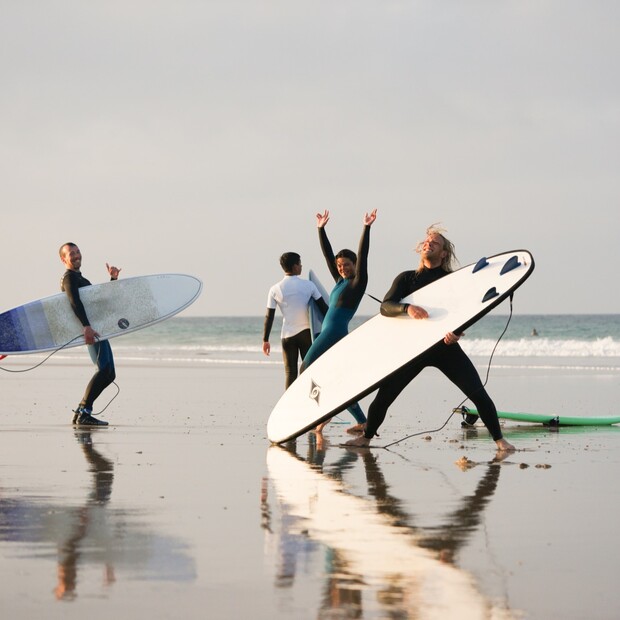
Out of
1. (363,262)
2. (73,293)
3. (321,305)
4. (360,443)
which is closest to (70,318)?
(73,293)

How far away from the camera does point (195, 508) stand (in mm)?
5355

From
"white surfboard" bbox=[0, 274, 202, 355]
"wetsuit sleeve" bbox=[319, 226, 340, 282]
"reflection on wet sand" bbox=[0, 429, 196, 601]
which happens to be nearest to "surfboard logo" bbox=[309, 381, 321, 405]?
"wetsuit sleeve" bbox=[319, 226, 340, 282]

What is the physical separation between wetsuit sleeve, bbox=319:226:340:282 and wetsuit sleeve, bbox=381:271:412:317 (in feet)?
3.80

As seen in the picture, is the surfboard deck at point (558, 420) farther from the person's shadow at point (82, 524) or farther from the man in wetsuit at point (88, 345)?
the person's shadow at point (82, 524)

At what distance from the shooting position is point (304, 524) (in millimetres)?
4906

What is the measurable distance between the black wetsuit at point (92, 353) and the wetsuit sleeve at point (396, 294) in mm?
3308

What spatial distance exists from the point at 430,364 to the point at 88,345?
13.3ft

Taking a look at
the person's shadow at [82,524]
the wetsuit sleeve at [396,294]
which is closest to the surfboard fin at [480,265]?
the wetsuit sleeve at [396,294]

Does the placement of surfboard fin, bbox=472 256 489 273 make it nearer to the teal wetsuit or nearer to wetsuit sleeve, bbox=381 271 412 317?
wetsuit sleeve, bbox=381 271 412 317

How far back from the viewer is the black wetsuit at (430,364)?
769cm

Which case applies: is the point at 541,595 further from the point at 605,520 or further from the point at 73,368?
the point at 73,368

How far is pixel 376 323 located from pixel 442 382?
8956 mm

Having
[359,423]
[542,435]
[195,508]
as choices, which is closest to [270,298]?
[359,423]

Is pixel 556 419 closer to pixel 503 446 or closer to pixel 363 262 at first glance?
pixel 503 446
